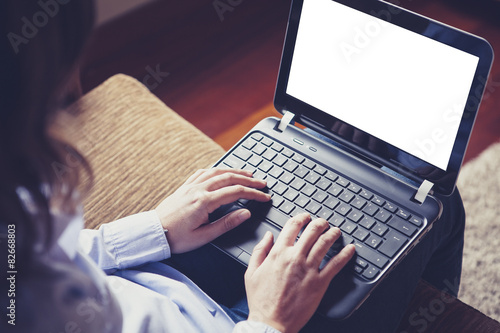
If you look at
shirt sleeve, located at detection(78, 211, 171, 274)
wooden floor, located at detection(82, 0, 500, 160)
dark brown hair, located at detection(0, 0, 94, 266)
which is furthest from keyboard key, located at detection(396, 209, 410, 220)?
wooden floor, located at detection(82, 0, 500, 160)

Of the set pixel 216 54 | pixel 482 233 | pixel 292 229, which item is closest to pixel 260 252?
pixel 292 229

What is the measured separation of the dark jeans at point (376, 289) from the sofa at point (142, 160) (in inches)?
2.3

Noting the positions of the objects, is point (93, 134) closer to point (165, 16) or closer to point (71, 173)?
point (71, 173)

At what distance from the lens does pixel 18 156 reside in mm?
383

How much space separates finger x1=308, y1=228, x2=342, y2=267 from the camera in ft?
2.17

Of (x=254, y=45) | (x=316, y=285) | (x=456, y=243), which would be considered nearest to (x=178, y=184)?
(x=316, y=285)

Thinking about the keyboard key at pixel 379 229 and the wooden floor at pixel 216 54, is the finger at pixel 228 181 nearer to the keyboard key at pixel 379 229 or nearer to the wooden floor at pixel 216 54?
the keyboard key at pixel 379 229

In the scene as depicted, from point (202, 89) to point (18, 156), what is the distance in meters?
1.50

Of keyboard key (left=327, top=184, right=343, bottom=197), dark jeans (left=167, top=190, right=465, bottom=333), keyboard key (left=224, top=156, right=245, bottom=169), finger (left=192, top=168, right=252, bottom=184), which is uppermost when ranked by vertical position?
finger (left=192, top=168, right=252, bottom=184)

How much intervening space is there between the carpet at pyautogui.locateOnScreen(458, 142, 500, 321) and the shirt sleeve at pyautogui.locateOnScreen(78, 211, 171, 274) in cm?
88

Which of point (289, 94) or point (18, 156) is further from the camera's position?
point (289, 94)

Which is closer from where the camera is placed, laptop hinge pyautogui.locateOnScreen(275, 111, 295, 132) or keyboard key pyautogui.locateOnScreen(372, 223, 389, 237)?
keyboard key pyautogui.locateOnScreen(372, 223, 389, 237)

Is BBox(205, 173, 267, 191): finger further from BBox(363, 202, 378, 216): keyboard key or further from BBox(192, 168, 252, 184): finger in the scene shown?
BBox(363, 202, 378, 216): keyboard key

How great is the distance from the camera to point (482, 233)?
1382 mm
